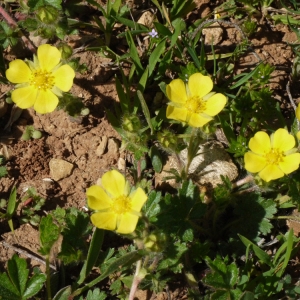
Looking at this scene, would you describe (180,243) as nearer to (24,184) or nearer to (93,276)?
(93,276)

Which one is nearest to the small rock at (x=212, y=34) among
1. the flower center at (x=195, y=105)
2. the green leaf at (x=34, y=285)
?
the flower center at (x=195, y=105)

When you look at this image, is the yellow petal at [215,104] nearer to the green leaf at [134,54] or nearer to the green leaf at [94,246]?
the green leaf at [134,54]

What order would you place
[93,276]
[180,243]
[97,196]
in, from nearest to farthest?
[97,196], [180,243], [93,276]

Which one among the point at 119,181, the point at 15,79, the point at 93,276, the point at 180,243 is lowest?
the point at 93,276

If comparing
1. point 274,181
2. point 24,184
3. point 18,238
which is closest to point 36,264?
point 18,238

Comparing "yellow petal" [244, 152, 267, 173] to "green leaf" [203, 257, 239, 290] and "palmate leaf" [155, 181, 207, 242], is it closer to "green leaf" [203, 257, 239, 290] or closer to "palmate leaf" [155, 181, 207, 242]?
"palmate leaf" [155, 181, 207, 242]

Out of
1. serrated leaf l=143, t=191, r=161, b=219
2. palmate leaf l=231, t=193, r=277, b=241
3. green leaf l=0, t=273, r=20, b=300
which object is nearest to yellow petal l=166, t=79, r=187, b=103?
serrated leaf l=143, t=191, r=161, b=219

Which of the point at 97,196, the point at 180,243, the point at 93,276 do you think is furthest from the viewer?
the point at 93,276
